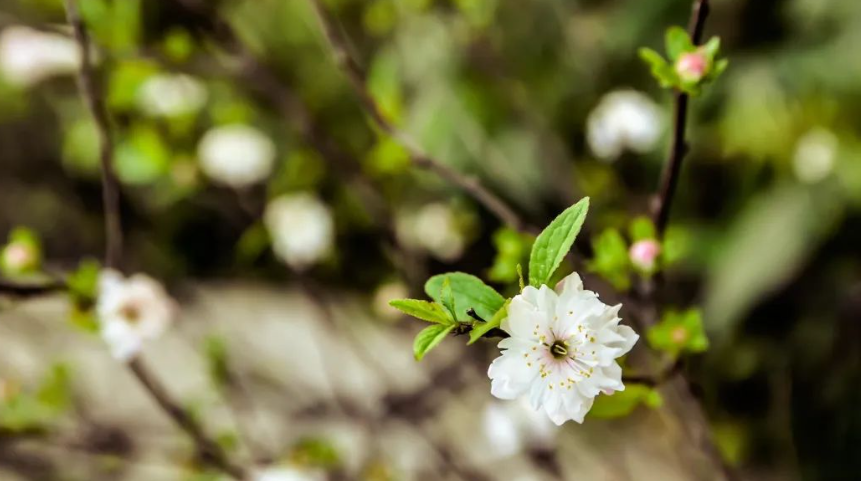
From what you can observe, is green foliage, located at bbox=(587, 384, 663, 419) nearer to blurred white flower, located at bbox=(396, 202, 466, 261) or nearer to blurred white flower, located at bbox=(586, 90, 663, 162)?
blurred white flower, located at bbox=(586, 90, 663, 162)

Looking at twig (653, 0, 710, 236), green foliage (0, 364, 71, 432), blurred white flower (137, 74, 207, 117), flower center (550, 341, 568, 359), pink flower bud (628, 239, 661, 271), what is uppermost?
blurred white flower (137, 74, 207, 117)

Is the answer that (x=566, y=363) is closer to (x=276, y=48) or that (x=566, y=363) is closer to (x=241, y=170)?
(x=241, y=170)

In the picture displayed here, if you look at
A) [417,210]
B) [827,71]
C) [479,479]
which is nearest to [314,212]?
[417,210]

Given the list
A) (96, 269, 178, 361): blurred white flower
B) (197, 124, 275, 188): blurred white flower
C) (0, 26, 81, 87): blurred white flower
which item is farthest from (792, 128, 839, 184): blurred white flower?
(0, 26, 81, 87): blurred white flower

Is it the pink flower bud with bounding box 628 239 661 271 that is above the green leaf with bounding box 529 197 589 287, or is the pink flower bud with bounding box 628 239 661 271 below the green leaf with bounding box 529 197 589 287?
above

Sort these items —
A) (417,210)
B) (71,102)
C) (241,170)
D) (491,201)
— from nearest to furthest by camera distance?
(491,201)
(241,170)
(417,210)
(71,102)

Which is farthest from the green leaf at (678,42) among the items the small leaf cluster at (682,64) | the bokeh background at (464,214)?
the bokeh background at (464,214)

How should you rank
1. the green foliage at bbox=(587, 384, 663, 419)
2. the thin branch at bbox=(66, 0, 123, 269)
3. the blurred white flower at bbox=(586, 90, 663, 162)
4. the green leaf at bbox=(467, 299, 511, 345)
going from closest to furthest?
the green leaf at bbox=(467, 299, 511, 345) < the green foliage at bbox=(587, 384, 663, 419) < the thin branch at bbox=(66, 0, 123, 269) < the blurred white flower at bbox=(586, 90, 663, 162)
